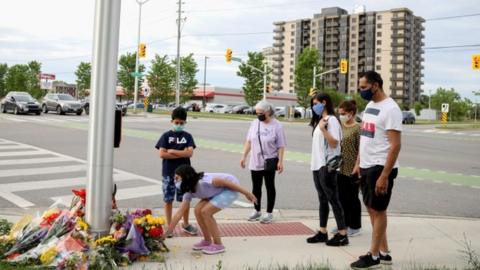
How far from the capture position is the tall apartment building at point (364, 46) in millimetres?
144250

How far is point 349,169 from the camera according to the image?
6.72 metres

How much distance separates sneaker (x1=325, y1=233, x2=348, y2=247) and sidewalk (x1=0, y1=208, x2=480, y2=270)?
0.25ft

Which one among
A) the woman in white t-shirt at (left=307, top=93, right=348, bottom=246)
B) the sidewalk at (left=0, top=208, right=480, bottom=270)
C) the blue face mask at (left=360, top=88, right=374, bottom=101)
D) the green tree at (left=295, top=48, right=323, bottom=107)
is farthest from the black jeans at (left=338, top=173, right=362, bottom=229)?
the green tree at (left=295, top=48, right=323, bottom=107)

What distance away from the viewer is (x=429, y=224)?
747 cm

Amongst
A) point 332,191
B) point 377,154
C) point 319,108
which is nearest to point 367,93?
point 377,154

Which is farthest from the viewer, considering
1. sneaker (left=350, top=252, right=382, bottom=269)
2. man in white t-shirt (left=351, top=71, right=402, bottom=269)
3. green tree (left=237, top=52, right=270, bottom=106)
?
green tree (left=237, top=52, right=270, bottom=106)

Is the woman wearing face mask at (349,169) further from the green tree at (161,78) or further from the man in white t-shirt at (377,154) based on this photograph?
the green tree at (161,78)

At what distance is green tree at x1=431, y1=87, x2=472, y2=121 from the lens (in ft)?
331

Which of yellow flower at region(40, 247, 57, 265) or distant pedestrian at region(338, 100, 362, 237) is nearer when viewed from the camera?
yellow flower at region(40, 247, 57, 265)

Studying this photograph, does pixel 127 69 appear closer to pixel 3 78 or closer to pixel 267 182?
pixel 3 78

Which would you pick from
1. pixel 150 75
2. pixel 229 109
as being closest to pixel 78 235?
pixel 150 75

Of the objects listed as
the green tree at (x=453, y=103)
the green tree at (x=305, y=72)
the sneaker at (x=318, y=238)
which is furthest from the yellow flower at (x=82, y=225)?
the green tree at (x=453, y=103)

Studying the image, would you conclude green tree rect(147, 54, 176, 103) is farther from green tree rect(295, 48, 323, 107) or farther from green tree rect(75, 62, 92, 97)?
green tree rect(75, 62, 92, 97)

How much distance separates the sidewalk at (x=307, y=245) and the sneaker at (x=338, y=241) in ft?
0.25
